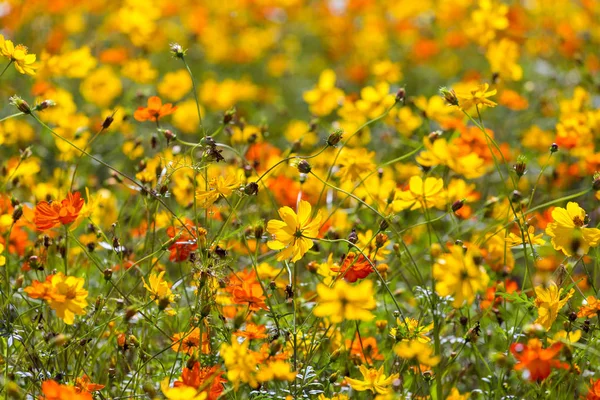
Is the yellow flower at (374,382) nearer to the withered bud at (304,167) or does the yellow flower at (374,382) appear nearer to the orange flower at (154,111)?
the withered bud at (304,167)

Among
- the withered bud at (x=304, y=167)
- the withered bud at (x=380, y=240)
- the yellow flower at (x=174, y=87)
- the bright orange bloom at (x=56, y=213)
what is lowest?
the yellow flower at (x=174, y=87)

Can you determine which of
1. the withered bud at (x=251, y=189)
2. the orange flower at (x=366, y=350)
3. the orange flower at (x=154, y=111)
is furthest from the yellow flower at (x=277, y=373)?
the orange flower at (x=154, y=111)

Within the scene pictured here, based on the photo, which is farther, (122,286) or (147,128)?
(147,128)

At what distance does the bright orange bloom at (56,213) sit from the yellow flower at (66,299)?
0.11 m

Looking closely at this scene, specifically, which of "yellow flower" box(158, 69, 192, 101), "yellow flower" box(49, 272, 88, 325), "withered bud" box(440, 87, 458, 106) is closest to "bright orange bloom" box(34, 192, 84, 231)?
"yellow flower" box(49, 272, 88, 325)

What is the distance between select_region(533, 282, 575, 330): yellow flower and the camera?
1.42 metres

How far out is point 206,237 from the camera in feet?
5.16

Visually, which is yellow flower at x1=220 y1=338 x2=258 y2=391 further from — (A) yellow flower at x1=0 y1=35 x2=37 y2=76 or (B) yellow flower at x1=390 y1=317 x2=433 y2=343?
(A) yellow flower at x1=0 y1=35 x2=37 y2=76

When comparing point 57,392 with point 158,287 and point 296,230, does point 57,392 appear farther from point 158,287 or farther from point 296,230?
point 296,230

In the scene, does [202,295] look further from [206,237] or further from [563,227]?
[563,227]

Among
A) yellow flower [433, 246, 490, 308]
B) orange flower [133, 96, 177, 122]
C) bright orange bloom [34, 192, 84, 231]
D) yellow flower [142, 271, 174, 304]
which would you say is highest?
yellow flower [433, 246, 490, 308]

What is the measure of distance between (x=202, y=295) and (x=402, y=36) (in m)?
3.10

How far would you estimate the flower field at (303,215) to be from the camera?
1.46m

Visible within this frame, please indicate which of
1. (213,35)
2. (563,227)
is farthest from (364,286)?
(213,35)
